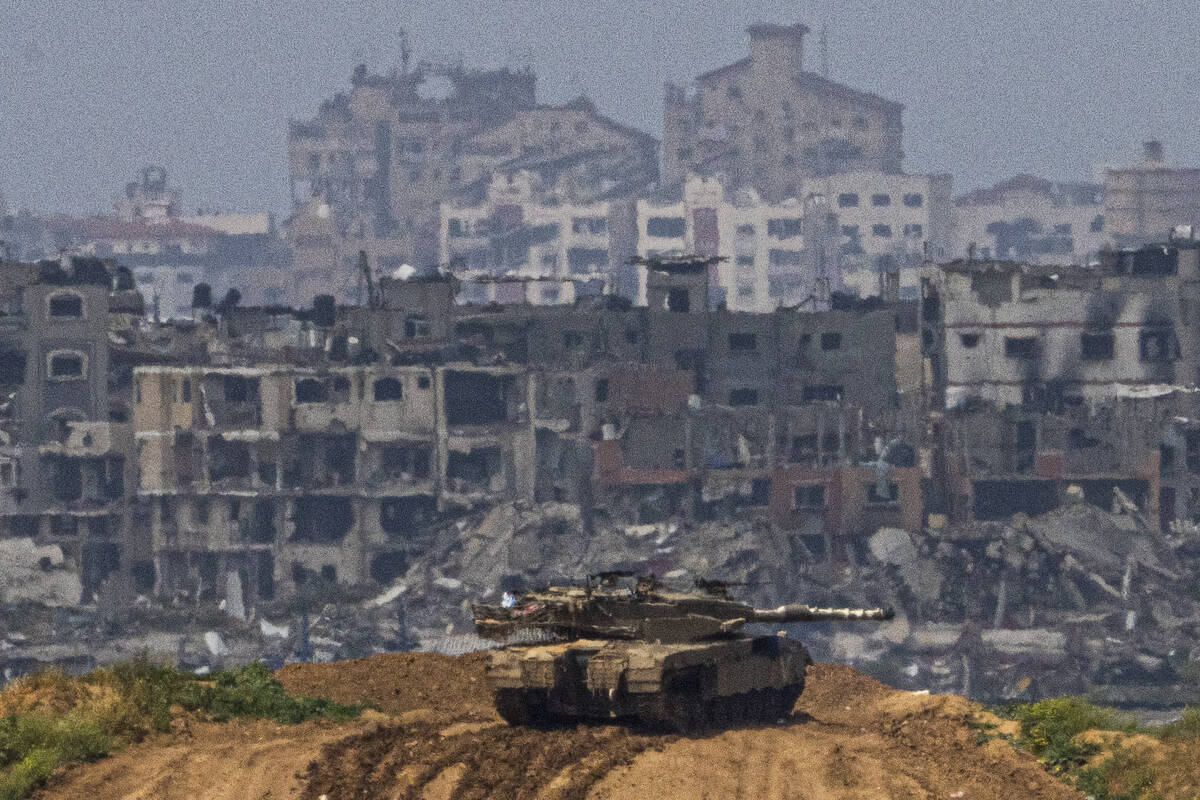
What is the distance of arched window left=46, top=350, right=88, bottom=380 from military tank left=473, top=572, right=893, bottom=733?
3086 inches

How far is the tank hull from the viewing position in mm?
25016

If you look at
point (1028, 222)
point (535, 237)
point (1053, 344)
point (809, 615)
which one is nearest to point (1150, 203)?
Answer: point (1028, 222)

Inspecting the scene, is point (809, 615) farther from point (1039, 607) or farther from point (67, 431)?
point (67, 431)

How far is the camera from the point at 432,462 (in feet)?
321

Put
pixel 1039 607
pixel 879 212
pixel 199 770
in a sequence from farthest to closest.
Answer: pixel 879 212 < pixel 1039 607 < pixel 199 770

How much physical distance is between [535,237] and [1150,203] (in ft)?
156

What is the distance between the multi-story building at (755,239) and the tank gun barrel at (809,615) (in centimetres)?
14987

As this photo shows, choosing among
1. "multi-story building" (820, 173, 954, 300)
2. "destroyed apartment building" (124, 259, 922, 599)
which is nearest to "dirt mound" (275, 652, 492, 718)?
"destroyed apartment building" (124, 259, 922, 599)

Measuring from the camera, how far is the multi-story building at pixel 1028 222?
624 ft

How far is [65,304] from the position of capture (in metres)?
102

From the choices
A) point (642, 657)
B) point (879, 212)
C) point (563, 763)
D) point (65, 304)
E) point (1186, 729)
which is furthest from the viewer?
point (879, 212)

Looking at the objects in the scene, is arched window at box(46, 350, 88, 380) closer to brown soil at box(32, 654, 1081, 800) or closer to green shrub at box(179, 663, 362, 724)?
green shrub at box(179, 663, 362, 724)

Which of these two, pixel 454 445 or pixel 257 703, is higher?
pixel 257 703

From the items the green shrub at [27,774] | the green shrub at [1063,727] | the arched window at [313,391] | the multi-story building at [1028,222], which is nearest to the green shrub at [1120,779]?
the green shrub at [1063,727]
